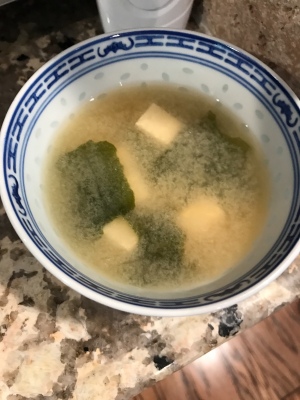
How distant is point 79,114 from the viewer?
29.6 inches

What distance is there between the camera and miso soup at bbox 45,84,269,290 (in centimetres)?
65

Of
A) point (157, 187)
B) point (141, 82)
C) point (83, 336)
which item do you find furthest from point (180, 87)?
point (83, 336)

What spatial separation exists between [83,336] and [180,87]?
38 cm

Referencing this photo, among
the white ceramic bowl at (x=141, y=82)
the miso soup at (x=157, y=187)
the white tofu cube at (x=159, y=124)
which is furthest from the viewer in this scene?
the white tofu cube at (x=159, y=124)

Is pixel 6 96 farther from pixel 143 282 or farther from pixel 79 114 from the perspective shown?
pixel 143 282

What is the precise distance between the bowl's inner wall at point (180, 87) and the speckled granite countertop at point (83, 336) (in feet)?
0.31

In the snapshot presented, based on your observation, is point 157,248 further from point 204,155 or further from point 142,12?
point 142,12

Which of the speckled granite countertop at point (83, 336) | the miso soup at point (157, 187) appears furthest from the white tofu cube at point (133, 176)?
the speckled granite countertop at point (83, 336)

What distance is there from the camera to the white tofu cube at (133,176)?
715 mm

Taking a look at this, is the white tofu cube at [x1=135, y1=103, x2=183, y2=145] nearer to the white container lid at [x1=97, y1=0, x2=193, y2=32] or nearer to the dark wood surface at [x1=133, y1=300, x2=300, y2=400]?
the white container lid at [x1=97, y1=0, x2=193, y2=32]

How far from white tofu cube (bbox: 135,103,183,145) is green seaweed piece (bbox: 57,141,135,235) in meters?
0.06

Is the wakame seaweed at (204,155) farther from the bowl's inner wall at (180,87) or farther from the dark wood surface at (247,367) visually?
the dark wood surface at (247,367)

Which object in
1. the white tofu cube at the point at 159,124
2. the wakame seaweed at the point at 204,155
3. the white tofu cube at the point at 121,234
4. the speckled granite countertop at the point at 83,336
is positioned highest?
the white tofu cube at the point at 159,124

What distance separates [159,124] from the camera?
2.51 ft
